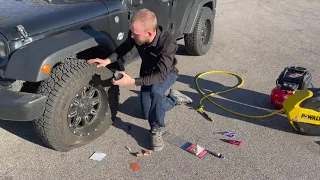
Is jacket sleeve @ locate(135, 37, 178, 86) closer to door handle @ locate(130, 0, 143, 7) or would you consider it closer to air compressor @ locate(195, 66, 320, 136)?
door handle @ locate(130, 0, 143, 7)

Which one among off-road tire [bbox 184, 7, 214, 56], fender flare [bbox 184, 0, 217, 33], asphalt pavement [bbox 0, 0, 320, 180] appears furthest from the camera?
off-road tire [bbox 184, 7, 214, 56]

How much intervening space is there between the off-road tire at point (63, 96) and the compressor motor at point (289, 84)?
76.7 inches

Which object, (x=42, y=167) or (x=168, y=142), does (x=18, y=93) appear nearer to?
(x=42, y=167)

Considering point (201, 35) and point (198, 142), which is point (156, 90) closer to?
point (198, 142)

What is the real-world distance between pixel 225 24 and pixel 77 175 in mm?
5969

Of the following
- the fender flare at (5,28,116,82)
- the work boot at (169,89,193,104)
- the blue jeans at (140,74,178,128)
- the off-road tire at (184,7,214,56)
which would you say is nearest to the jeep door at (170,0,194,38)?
the off-road tire at (184,7,214,56)

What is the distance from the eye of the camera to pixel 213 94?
464 cm

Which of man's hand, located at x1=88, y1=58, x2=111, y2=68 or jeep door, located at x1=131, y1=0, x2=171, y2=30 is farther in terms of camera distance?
jeep door, located at x1=131, y1=0, x2=171, y2=30

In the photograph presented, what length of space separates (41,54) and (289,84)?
2.68 meters

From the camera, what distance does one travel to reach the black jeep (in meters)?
2.95

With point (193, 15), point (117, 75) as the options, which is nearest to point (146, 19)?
point (117, 75)

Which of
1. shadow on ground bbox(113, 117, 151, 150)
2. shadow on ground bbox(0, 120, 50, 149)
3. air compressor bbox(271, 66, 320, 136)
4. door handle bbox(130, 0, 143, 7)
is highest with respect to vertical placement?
door handle bbox(130, 0, 143, 7)

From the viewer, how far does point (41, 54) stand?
296 centimetres

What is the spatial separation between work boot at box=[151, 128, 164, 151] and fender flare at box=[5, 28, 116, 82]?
1041 mm
